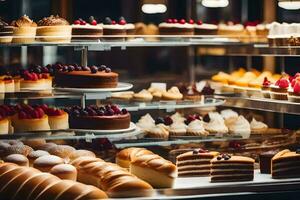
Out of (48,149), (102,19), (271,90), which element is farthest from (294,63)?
(48,149)

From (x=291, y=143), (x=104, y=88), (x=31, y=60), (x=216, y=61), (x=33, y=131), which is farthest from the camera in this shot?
(x=216, y=61)

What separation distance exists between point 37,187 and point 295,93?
9.10 feet

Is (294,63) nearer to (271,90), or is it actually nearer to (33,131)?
(271,90)

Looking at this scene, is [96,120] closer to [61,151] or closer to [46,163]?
[61,151]

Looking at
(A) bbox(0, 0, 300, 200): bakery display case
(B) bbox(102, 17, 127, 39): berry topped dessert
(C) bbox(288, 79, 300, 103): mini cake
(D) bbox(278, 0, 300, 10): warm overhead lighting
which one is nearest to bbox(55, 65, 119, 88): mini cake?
(A) bbox(0, 0, 300, 200): bakery display case

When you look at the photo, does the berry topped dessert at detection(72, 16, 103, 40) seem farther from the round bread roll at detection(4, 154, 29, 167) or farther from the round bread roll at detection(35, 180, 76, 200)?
the round bread roll at detection(35, 180, 76, 200)

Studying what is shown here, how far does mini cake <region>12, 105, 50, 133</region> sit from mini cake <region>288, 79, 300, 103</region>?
220cm

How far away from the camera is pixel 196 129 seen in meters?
6.92

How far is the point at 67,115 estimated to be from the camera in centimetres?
572

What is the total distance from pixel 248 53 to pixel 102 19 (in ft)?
5.04

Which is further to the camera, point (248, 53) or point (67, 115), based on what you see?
point (248, 53)

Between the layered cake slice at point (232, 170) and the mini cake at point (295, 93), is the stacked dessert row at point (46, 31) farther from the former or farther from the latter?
the mini cake at point (295, 93)

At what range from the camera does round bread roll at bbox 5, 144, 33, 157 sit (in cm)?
543

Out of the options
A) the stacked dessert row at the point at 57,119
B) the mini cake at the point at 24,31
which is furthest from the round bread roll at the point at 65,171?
the mini cake at the point at 24,31
